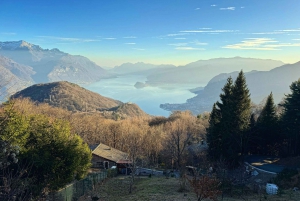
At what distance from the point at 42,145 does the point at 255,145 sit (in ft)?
73.8

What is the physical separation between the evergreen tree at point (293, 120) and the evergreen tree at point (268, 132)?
58.0 inches

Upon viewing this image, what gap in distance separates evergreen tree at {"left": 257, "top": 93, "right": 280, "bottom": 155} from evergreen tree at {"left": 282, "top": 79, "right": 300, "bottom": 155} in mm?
1472

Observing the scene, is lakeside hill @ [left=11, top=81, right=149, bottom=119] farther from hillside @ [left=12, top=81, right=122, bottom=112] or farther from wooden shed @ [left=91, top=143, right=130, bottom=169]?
wooden shed @ [left=91, top=143, right=130, bottom=169]

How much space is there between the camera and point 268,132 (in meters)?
26.5

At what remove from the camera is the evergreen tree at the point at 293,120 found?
23578 mm

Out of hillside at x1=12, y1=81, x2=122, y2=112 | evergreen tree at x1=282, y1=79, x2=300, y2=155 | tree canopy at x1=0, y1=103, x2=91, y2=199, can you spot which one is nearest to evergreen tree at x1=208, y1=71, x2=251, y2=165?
evergreen tree at x1=282, y1=79, x2=300, y2=155

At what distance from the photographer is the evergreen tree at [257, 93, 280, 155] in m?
26.4

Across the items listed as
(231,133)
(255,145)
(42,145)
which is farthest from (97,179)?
(255,145)

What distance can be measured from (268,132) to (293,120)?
3309 mm

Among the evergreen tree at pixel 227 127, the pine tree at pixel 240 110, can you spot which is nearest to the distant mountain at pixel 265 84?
the evergreen tree at pixel 227 127

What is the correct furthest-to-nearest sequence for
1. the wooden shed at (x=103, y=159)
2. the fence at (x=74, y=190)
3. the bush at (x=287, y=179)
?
the wooden shed at (x=103, y=159)
the bush at (x=287, y=179)
the fence at (x=74, y=190)

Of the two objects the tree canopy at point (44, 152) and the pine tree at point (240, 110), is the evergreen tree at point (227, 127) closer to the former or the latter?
the pine tree at point (240, 110)

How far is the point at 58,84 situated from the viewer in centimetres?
11231

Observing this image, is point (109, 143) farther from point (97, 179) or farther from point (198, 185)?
point (198, 185)
